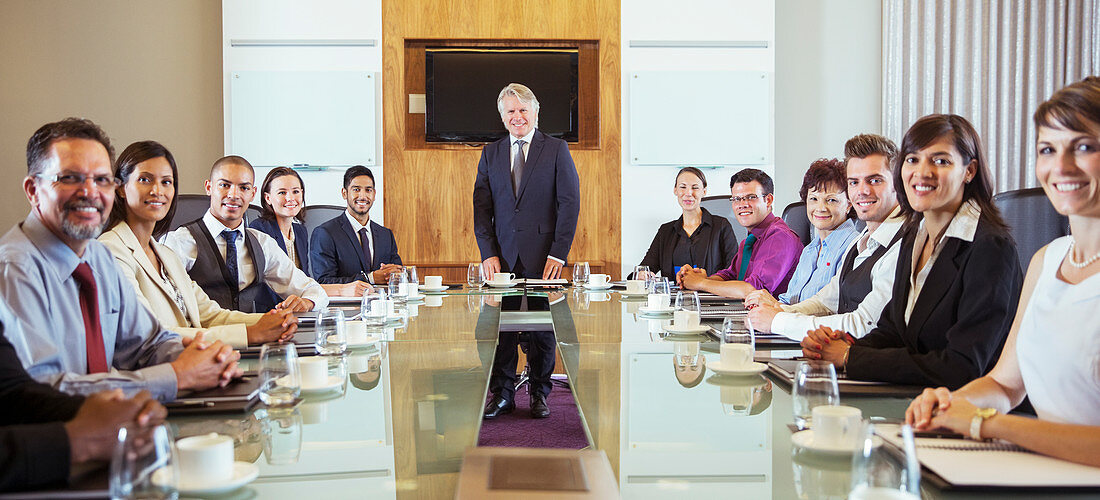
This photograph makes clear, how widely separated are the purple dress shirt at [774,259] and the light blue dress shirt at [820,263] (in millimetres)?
172

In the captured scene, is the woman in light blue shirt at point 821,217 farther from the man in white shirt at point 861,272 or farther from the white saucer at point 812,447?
→ the white saucer at point 812,447

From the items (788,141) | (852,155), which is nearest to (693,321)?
(852,155)

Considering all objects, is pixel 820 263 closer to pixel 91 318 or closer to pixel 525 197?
pixel 525 197

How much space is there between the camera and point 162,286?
216cm

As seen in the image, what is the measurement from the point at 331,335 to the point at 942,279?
4.28 feet

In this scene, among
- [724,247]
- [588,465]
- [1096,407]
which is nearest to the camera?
[588,465]

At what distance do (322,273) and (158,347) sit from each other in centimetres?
238

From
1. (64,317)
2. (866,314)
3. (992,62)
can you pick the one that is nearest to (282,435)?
(64,317)

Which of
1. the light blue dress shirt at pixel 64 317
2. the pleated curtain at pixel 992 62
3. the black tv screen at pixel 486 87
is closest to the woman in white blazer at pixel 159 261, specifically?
the light blue dress shirt at pixel 64 317

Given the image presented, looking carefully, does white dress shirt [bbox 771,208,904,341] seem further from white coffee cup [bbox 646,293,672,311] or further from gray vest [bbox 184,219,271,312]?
gray vest [bbox 184,219,271,312]

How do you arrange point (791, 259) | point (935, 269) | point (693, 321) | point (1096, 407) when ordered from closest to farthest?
point (1096, 407), point (935, 269), point (693, 321), point (791, 259)

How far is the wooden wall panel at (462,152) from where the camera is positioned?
5.29 meters

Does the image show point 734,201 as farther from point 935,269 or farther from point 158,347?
point 158,347

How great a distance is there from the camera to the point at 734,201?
13.3 ft
